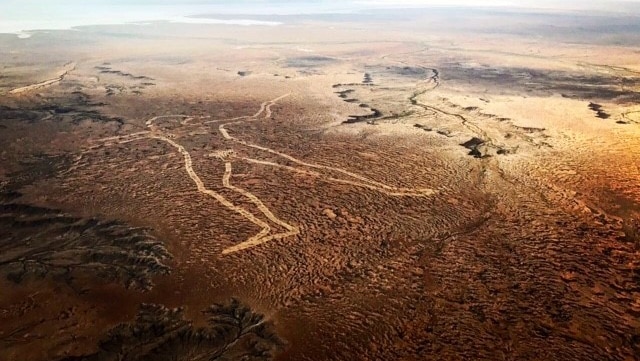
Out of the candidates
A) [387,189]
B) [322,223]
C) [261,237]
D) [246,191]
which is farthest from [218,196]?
[387,189]

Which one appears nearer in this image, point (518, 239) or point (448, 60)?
point (518, 239)

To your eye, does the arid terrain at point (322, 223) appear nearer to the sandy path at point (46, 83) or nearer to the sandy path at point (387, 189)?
the sandy path at point (387, 189)

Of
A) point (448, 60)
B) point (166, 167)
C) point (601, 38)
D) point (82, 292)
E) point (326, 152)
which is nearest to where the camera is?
point (82, 292)

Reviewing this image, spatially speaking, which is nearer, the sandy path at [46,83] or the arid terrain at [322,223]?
the arid terrain at [322,223]

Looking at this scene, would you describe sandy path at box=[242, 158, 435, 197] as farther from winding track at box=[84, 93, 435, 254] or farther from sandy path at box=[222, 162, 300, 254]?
sandy path at box=[222, 162, 300, 254]

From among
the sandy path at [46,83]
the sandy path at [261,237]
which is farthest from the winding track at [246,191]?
the sandy path at [46,83]

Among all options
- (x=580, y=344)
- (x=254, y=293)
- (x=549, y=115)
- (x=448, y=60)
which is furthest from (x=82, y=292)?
(x=448, y=60)

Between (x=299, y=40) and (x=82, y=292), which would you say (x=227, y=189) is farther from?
(x=299, y=40)

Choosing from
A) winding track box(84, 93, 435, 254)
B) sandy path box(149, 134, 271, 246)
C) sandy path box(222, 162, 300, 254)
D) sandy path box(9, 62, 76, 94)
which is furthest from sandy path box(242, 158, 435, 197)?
sandy path box(9, 62, 76, 94)

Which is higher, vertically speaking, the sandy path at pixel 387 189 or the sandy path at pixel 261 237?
the sandy path at pixel 387 189
